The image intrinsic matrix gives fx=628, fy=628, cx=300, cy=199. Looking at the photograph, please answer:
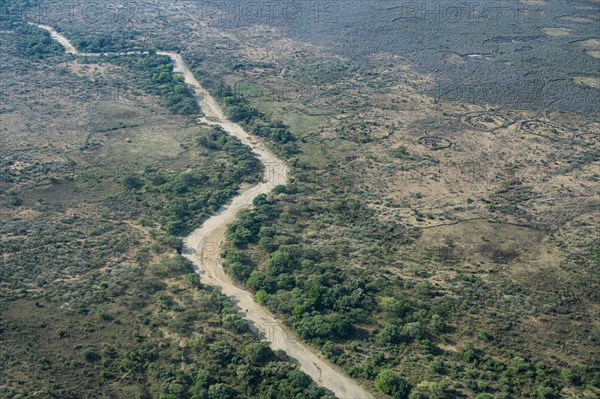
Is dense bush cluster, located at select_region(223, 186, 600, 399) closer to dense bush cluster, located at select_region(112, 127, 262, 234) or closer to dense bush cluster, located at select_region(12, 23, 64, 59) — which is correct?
dense bush cluster, located at select_region(112, 127, 262, 234)

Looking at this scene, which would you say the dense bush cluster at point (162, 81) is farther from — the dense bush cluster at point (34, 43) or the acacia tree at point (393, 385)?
the acacia tree at point (393, 385)

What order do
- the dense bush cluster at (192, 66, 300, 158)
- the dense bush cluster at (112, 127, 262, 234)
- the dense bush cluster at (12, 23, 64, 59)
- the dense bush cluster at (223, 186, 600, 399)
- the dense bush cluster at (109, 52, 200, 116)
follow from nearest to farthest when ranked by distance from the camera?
the dense bush cluster at (223, 186, 600, 399) → the dense bush cluster at (112, 127, 262, 234) → the dense bush cluster at (192, 66, 300, 158) → the dense bush cluster at (109, 52, 200, 116) → the dense bush cluster at (12, 23, 64, 59)

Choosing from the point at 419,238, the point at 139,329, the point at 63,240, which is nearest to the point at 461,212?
the point at 419,238

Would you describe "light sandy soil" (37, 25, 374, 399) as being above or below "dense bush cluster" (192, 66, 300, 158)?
below

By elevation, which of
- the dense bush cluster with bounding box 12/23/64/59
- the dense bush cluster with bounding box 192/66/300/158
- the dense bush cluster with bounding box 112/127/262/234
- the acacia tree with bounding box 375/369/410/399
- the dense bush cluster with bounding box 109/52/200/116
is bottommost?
the acacia tree with bounding box 375/369/410/399

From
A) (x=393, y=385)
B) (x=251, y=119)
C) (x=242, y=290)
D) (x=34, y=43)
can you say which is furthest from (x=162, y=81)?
(x=393, y=385)

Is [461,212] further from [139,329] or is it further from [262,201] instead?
[139,329]

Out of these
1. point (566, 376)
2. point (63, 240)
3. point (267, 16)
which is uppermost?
point (267, 16)

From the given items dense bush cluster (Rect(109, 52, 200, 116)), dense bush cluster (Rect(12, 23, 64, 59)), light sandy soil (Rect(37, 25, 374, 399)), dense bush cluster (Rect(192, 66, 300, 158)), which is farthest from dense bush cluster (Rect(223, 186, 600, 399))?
dense bush cluster (Rect(12, 23, 64, 59))
